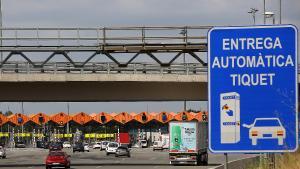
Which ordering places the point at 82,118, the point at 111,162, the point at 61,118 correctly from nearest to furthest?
the point at 111,162
the point at 61,118
the point at 82,118

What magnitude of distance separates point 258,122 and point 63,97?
45.0m

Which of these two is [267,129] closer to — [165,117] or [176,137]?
[176,137]

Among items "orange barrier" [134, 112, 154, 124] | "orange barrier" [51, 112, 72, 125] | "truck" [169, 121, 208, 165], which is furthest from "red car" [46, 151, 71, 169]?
"orange barrier" [51, 112, 72, 125]

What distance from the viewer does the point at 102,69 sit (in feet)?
159

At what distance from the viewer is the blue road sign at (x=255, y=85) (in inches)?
255

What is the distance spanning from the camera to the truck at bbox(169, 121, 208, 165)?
57000mm

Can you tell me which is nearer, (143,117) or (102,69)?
(102,69)

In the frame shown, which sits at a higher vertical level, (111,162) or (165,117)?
(165,117)

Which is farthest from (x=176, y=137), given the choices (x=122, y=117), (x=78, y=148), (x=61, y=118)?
(x=61, y=118)

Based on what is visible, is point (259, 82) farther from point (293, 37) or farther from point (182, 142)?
point (182, 142)

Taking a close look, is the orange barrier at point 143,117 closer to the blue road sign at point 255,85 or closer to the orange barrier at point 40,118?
the orange barrier at point 40,118

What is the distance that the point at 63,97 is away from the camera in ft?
167

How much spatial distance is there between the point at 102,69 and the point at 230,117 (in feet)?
138

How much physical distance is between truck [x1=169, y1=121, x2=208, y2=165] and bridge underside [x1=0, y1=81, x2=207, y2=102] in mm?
6633
